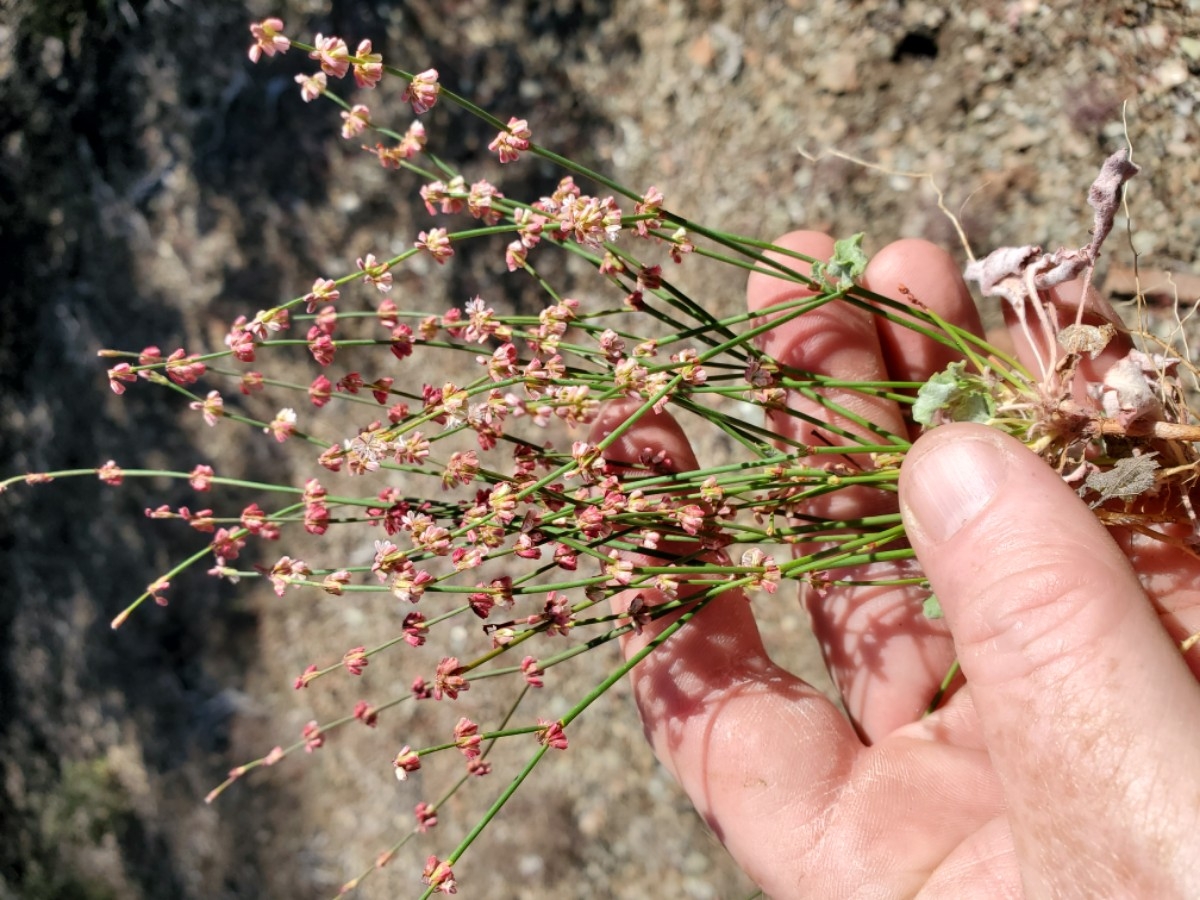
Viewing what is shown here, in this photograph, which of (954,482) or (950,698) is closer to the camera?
(954,482)

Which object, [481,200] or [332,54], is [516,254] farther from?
[332,54]

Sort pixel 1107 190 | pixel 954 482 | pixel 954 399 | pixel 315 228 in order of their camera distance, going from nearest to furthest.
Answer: pixel 954 482 < pixel 1107 190 < pixel 954 399 < pixel 315 228

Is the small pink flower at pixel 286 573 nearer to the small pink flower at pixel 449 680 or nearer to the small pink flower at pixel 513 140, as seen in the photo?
the small pink flower at pixel 449 680

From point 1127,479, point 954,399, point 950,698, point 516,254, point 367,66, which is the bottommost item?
point 950,698

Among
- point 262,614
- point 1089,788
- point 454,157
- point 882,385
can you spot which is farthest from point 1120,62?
point 262,614

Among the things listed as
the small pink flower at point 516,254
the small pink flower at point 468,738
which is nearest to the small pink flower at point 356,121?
the small pink flower at point 516,254

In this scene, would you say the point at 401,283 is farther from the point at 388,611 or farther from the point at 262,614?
the point at 262,614

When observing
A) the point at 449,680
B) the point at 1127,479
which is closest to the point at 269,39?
the point at 449,680
